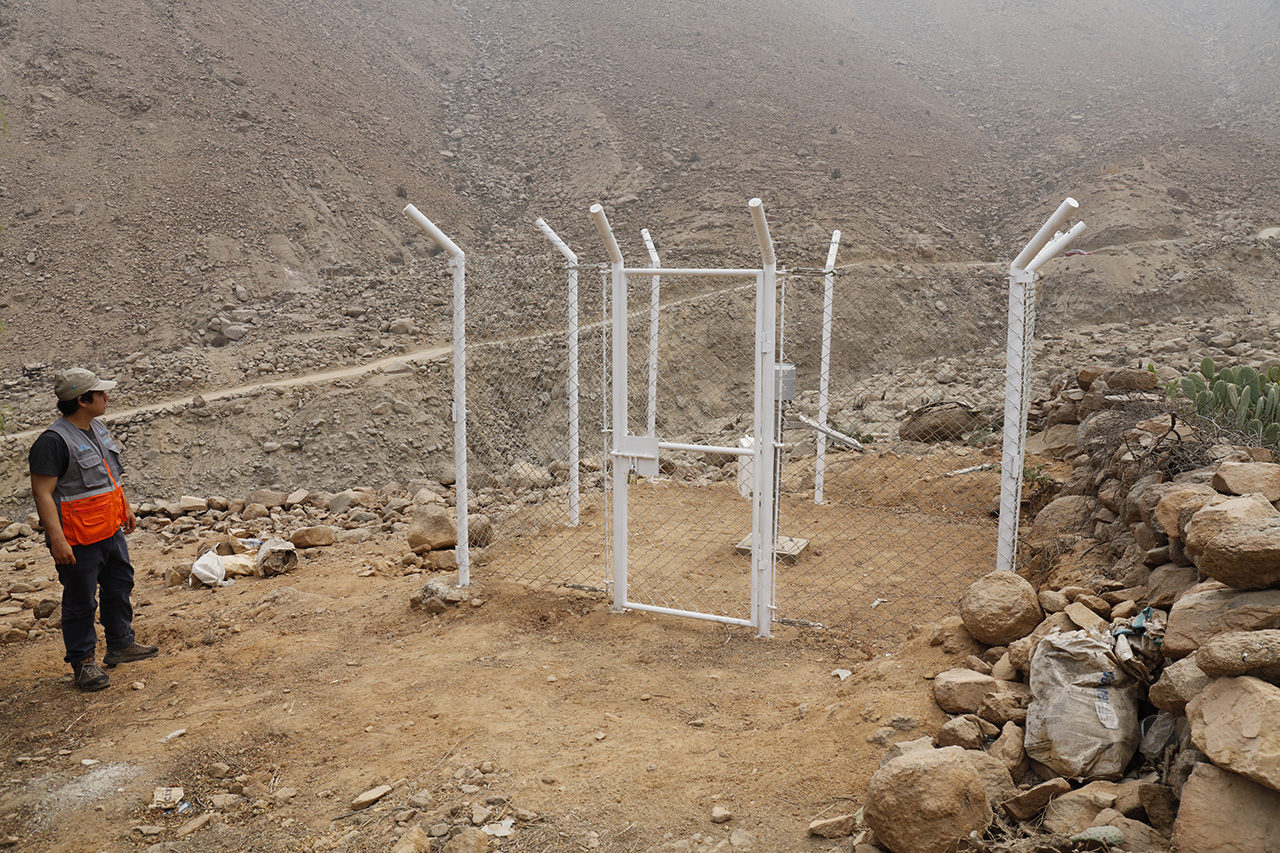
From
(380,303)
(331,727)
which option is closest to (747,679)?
(331,727)

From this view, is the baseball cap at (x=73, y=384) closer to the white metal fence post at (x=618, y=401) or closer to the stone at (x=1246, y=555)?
the white metal fence post at (x=618, y=401)

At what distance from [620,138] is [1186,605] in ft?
92.6

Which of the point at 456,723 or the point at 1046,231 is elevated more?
the point at 1046,231

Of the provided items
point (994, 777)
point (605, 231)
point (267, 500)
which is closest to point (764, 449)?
point (605, 231)

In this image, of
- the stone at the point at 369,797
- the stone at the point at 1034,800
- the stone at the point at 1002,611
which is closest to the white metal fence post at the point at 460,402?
the stone at the point at 369,797

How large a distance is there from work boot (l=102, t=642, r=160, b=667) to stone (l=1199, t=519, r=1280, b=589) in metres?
5.47

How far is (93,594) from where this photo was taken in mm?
4758

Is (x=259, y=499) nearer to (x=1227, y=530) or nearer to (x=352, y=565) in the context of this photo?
(x=352, y=565)

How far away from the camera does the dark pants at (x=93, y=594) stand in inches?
184

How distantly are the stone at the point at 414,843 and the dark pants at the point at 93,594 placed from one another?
9.15 ft

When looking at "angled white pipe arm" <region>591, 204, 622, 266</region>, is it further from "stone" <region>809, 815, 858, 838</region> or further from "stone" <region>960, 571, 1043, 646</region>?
"stone" <region>809, 815, 858, 838</region>

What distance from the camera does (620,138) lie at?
2902cm

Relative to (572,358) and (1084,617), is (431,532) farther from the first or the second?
(1084,617)

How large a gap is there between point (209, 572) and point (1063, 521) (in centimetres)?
607
